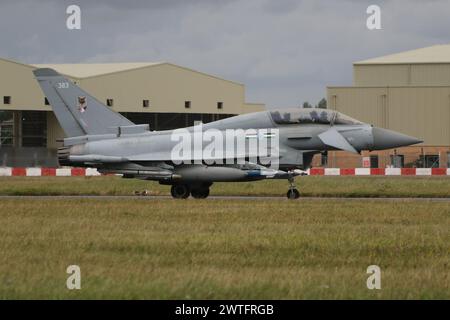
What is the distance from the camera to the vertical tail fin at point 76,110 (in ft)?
82.4

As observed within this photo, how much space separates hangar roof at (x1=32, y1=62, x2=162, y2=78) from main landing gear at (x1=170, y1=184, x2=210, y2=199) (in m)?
33.3

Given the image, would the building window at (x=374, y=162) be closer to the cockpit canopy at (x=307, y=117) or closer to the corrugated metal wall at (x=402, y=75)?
the corrugated metal wall at (x=402, y=75)

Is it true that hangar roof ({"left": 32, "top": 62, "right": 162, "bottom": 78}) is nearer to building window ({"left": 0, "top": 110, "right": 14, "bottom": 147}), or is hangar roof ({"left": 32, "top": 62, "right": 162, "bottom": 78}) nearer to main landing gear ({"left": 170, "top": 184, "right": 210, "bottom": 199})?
building window ({"left": 0, "top": 110, "right": 14, "bottom": 147})

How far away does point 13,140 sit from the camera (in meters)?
60.6

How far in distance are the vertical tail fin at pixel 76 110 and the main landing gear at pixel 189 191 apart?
7.57 ft

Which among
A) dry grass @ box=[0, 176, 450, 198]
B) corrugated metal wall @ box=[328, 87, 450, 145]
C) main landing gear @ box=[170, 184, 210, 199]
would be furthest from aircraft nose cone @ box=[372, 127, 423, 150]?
corrugated metal wall @ box=[328, 87, 450, 145]

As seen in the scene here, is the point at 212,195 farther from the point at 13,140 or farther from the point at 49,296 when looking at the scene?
the point at 13,140

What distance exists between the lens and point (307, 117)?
24.2 m

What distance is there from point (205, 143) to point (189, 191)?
142 centimetres

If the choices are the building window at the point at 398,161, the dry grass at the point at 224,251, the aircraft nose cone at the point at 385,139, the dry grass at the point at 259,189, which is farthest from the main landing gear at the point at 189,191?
the building window at the point at 398,161

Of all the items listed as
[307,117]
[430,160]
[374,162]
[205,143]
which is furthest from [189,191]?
[430,160]

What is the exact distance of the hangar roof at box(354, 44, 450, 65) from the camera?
70.0m

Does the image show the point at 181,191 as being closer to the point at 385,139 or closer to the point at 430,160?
the point at 385,139
